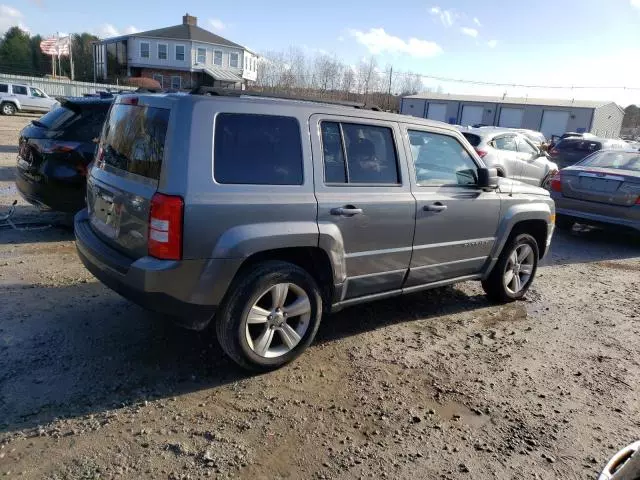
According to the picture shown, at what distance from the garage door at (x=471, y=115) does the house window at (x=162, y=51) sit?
34.4 m

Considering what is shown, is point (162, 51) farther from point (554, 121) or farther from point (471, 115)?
point (554, 121)

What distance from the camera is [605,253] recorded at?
8188mm

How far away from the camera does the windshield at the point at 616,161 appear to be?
29.3ft

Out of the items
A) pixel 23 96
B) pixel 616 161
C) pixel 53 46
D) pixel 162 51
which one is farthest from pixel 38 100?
pixel 616 161

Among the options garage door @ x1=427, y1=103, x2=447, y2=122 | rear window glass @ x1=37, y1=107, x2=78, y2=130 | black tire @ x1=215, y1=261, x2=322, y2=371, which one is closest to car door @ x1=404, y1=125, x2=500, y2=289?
black tire @ x1=215, y1=261, x2=322, y2=371

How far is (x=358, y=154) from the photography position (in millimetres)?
3980

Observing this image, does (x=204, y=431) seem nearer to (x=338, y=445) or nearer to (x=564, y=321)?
(x=338, y=445)

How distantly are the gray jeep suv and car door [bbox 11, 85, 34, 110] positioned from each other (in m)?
31.7

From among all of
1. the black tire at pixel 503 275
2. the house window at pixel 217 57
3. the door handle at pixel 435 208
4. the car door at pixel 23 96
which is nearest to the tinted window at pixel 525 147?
the black tire at pixel 503 275

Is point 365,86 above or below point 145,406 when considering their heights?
above

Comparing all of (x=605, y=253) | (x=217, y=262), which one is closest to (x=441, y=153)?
(x=217, y=262)

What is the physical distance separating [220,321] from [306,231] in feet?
2.75

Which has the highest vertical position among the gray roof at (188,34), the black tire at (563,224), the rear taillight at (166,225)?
the gray roof at (188,34)

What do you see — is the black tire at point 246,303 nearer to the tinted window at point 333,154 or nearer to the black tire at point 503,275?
the tinted window at point 333,154
